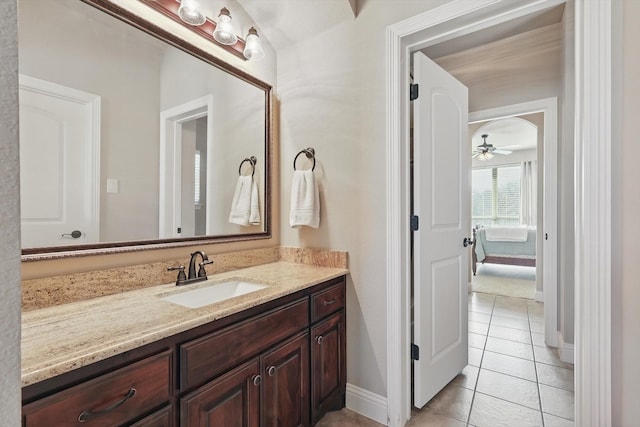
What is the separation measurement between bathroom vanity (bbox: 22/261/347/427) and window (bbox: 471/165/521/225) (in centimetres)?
764

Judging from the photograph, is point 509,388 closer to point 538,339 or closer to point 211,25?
point 538,339

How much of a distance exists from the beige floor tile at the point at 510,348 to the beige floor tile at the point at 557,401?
46 cm

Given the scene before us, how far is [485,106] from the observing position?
3.14 meters

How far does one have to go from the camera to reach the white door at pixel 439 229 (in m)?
1.80

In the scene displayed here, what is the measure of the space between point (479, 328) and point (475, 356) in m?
0.64

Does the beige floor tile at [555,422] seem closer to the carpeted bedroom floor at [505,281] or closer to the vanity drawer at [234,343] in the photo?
Result: the vanity drawer at [234,343]

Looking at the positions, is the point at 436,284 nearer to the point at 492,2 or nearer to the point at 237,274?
the point at 237,274

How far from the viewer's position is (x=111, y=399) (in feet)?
2.74

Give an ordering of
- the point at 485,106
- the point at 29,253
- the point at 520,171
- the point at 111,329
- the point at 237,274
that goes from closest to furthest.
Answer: the point at 111,329 < the point at 29,253 < the point at 237,274 < the point at 485,106 < the point at 520,171

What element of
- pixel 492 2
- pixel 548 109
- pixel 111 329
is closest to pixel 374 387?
pixel 111 329

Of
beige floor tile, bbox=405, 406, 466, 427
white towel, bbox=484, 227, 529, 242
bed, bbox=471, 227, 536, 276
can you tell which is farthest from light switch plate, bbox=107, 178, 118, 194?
white towel, bbox=484, 227, 529, 242

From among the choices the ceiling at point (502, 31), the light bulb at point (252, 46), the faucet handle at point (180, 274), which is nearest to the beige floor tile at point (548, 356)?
the ceiling at point (502, 31)

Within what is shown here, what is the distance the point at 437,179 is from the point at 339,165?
62cm

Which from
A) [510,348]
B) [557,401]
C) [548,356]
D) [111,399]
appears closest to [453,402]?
[557,401]
